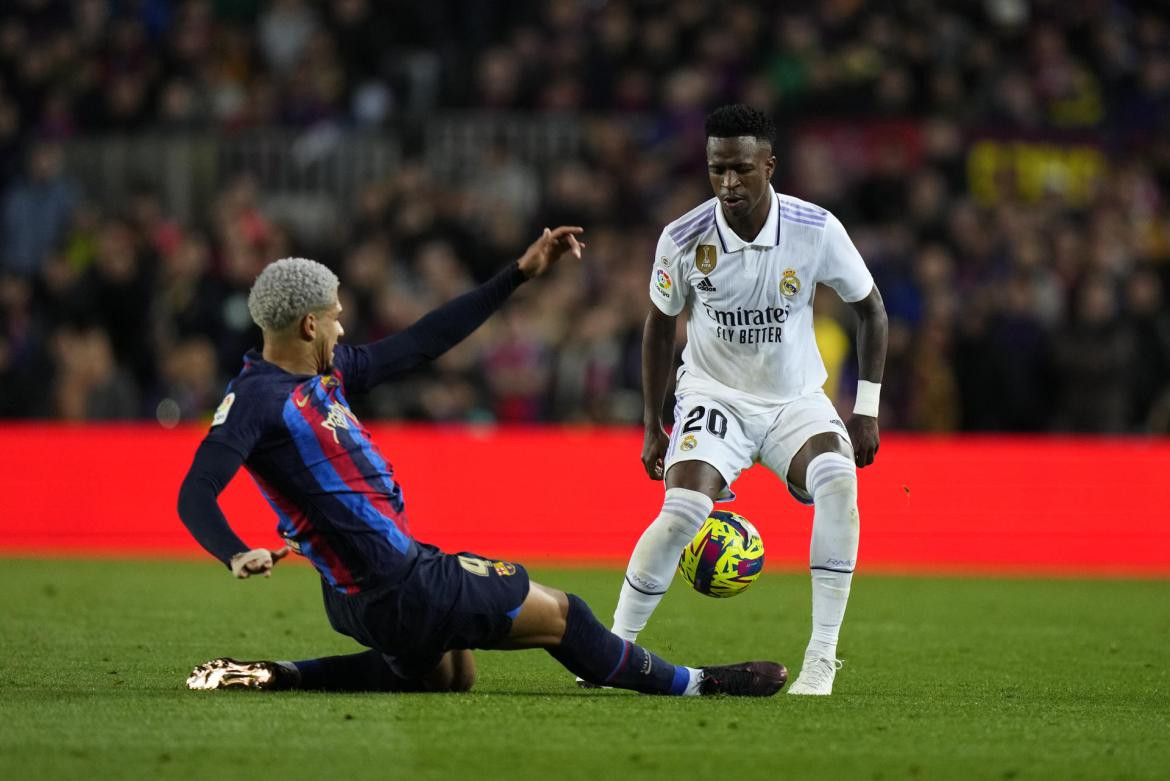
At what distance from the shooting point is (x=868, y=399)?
25.8ft

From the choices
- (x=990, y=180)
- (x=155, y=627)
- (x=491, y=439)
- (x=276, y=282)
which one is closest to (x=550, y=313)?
(x=491, y=439)

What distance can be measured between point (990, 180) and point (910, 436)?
386 centimetres

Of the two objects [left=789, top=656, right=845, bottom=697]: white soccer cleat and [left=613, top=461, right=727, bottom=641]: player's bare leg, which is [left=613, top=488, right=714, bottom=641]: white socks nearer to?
[left=613, top=461, right=727, bottom=641]: player's bare leg

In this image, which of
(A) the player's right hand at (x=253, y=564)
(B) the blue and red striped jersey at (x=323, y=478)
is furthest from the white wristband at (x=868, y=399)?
(A) the player's right hand at (x=253, y=564)

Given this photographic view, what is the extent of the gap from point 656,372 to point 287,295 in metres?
2.14

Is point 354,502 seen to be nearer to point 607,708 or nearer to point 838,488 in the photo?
point 607,708

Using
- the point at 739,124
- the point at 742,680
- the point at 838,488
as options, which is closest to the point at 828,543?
the point at 838,488

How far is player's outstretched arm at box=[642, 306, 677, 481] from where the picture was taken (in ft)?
26.4

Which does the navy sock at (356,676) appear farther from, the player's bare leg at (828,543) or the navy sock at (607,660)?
the player's bare leg at (828,543)

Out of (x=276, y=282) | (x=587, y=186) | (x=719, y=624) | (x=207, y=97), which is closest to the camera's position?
(x=276, y=282)

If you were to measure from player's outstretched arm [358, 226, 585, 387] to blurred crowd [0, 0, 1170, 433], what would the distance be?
8.29 m

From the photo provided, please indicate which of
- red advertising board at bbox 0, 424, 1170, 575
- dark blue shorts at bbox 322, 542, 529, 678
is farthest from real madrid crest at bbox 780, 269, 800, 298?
red advertising board at bbox 0, 424, 1170, 575

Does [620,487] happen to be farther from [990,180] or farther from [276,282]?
[276,282]

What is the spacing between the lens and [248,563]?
5828mm
